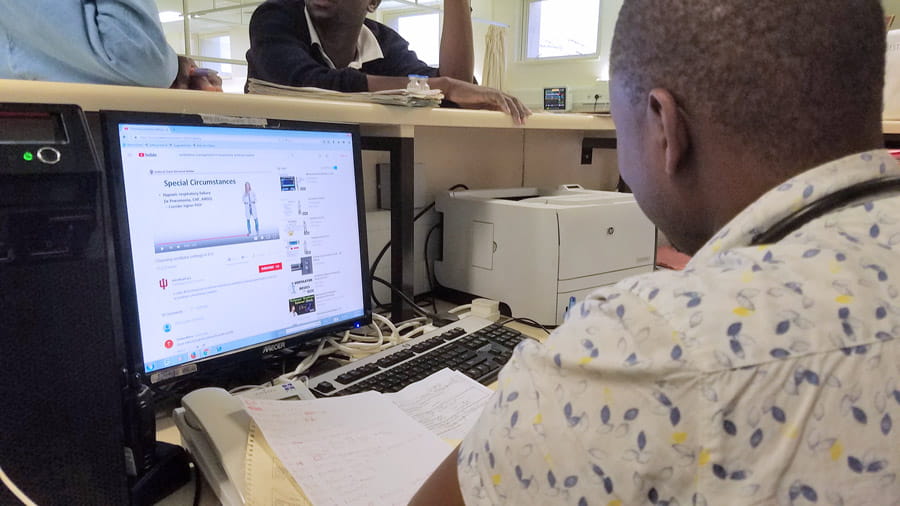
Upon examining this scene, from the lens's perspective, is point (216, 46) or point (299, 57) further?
point (216, 46)

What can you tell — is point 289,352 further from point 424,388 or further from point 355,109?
point 355,109

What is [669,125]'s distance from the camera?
1.60 feet

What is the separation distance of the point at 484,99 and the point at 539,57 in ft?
16.6

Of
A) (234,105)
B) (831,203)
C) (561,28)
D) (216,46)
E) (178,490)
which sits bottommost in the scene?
(178,490)

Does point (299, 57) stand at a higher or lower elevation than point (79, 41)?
higher

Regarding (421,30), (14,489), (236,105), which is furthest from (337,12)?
(421,30)

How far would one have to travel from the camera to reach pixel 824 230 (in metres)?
0.40

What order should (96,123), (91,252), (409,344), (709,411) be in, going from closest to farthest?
(709,411) → (91,252) → (96,123) → (409,344)

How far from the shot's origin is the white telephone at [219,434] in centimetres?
63

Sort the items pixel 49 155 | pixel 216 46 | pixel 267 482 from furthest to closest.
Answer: pixel 216 46, pixel 267 482, pixel 49 155

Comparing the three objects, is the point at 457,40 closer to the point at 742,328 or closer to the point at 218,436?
the point at 218,436

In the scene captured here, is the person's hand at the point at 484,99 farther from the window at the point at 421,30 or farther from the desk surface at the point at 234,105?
the window at the point at 421,30

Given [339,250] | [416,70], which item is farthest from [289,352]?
[416,70]

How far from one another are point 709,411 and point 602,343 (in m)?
0.07
